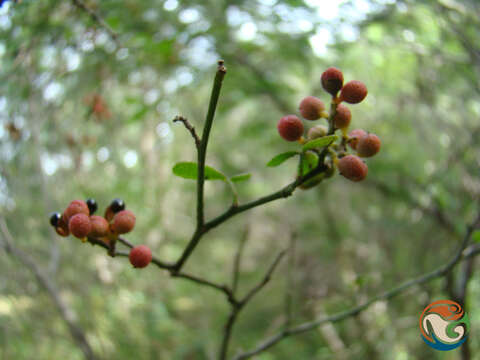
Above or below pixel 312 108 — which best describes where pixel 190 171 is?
below

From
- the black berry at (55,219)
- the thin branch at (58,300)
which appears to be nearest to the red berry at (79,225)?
the black berry at (55,219)

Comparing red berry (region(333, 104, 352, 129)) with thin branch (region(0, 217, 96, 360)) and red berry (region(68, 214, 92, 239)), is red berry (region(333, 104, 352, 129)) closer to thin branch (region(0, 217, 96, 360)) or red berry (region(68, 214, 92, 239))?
red berry (region(68, 214, 92, 239))

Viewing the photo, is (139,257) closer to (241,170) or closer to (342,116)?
(342,116)

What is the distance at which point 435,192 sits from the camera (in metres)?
2.54

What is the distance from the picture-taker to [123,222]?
103cm

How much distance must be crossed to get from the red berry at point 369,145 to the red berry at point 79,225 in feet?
2.42

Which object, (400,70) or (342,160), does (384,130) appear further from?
(342,160)

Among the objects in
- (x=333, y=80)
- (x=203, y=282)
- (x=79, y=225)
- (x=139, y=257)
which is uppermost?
(x=333, y=80)

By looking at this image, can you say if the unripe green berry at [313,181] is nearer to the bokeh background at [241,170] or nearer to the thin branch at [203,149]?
the thin branch at [203,149]

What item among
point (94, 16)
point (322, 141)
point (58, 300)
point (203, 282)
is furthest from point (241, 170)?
point (322, 141)

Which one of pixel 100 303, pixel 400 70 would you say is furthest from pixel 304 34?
pixel 100 303

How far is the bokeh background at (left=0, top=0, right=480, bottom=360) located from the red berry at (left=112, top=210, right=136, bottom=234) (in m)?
0.84

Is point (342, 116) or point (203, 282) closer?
point (342, 116)

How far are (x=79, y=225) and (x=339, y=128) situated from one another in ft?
2.33
